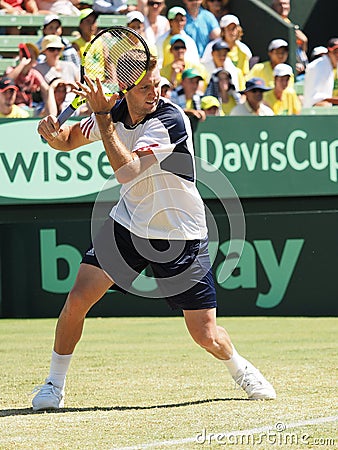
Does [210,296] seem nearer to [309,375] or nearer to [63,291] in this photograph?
[309,375]

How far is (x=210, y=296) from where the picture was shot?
6137mm

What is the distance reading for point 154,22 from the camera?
14.6 m

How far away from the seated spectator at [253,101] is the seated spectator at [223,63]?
855 mm

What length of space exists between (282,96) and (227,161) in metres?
1.83

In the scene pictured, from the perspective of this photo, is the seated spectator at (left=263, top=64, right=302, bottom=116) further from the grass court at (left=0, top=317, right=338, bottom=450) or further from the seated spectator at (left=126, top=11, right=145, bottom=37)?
the grass court at (left=0, top=317, right=338, bottom=450)

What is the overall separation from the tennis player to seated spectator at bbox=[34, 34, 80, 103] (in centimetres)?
684

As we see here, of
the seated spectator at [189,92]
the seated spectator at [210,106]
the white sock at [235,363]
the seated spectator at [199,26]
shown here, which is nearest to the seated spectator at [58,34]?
the seated spectator at [189,92]

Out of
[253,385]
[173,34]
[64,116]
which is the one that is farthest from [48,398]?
[173,34]

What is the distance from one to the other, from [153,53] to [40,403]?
7.16 ft

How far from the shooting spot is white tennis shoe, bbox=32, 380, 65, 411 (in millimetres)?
6023

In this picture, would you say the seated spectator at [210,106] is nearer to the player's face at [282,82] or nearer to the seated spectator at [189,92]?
the seated spectator at [189,92]

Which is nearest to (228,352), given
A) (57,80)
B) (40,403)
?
(40,403)

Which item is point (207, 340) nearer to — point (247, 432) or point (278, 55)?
point (247, 432)

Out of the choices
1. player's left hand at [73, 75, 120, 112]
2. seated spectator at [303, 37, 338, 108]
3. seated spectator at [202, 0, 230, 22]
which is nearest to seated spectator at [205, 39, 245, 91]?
seated spectator at [303, 37, 338, 108]
